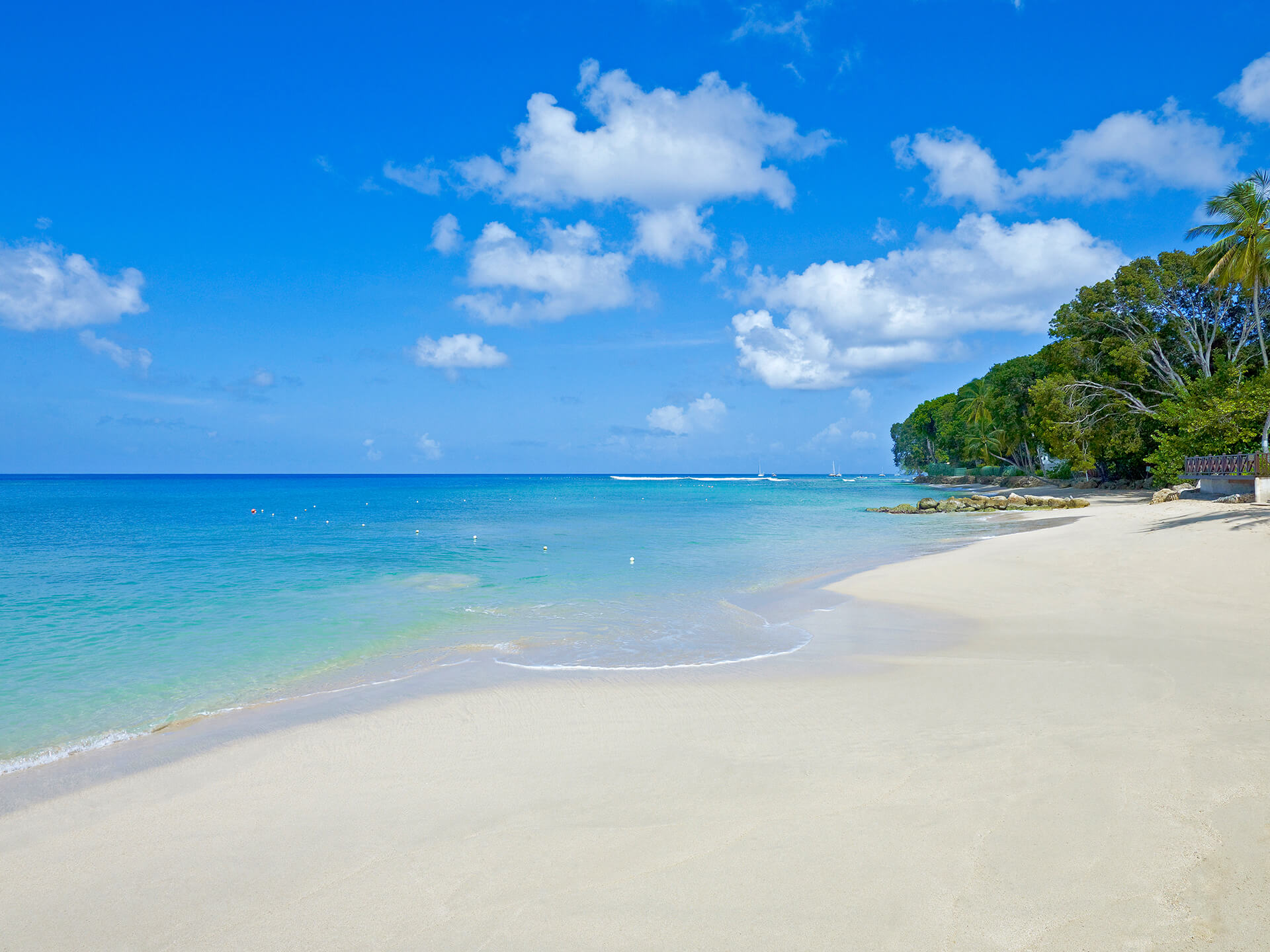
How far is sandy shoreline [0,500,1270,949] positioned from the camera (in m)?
3.66

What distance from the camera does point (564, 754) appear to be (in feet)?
20.4

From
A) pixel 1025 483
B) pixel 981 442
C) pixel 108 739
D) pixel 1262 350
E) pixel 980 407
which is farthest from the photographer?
pixel 981 442

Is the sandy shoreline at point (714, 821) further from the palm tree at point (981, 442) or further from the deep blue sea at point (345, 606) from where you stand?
the palm tree at point (981, 442)

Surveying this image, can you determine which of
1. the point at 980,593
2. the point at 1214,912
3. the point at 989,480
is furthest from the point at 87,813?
the point at 989,480

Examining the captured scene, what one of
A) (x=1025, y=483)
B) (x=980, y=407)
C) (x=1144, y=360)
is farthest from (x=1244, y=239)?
(x=980, y=407)

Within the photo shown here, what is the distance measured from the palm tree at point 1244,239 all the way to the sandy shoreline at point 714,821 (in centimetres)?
3020

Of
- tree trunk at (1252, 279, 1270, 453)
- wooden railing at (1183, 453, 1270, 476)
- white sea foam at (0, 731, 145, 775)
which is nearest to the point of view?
white sea foam at (0, 731, 145, 775)

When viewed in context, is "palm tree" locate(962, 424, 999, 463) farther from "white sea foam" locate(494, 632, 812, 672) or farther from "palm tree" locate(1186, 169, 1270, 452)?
"white sea foam" locate(494, 632, 812, 672)

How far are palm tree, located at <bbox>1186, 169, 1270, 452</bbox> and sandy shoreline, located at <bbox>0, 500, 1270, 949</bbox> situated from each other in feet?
99.1

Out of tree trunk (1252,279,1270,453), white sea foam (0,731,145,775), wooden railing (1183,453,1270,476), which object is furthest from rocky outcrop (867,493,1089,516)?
white sea foam (0,731,145,775)

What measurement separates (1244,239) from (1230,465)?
44.1ft

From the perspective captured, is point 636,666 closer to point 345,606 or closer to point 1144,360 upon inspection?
point 345,606

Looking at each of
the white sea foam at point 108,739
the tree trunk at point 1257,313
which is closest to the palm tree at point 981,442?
the tree trunk at point 1257,313

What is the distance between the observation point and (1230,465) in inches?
978
